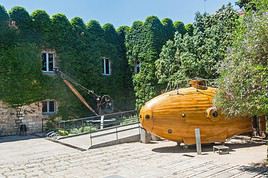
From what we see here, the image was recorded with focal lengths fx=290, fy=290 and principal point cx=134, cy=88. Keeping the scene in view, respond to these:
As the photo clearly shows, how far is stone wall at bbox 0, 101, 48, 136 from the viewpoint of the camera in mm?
18625

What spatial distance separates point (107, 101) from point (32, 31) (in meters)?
7.48

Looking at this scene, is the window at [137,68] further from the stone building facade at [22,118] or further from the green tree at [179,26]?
the stone building facade at [22,118]

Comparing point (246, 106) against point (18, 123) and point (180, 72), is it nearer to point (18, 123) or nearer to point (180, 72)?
point (180, 72)

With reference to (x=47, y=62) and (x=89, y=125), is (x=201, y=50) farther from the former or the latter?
(x=47, y=62)

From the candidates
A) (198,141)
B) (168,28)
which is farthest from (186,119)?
(168,28)

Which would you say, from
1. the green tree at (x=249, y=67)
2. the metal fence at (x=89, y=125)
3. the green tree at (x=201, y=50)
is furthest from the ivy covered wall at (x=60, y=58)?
the green tree at (x=249, y=67)

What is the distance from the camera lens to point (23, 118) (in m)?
19.3

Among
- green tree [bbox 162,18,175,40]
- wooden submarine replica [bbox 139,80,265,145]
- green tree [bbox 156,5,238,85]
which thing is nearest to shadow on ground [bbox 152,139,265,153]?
wooden submarine replica [bbox 139,80,265,145]

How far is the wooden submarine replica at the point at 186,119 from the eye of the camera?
37.8 feet

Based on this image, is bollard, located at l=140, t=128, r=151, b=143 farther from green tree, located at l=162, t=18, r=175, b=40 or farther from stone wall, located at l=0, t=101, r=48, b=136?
green tree, located at l=162, t=18, r=175, b=40

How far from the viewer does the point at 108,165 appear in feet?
31.2

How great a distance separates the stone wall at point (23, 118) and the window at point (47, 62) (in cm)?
257

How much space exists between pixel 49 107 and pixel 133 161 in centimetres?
1233

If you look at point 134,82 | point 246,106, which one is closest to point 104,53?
point 134,82
